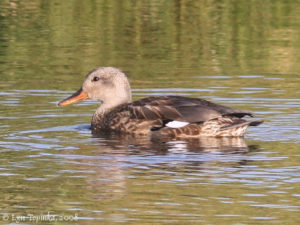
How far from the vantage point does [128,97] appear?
13.4 m

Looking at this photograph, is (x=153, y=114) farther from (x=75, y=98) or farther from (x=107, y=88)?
(x=75, y=98)

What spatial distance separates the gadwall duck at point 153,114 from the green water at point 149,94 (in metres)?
0.23

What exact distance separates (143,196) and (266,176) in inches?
56.1

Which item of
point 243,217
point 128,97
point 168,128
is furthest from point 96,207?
point 128,97

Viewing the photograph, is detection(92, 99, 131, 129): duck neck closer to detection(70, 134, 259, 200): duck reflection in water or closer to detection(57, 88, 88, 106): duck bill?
detection(57, 88, 88, 106): duck bill

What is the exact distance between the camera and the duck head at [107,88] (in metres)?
13.4

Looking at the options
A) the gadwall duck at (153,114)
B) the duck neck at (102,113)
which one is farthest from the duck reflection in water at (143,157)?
the duck neck at (102,113)

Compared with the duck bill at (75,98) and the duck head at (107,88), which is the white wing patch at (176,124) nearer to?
the duck head at (107,88)

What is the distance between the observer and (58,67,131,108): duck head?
1338 cm

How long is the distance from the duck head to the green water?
0.36 metres

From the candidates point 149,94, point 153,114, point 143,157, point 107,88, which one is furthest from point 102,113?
Result: point 143,157

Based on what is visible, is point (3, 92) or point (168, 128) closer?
point (168, 128)

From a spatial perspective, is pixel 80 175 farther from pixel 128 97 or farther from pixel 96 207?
pixel 128 97

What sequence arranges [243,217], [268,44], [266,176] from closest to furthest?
[243,217], [266,176], [268,44]
